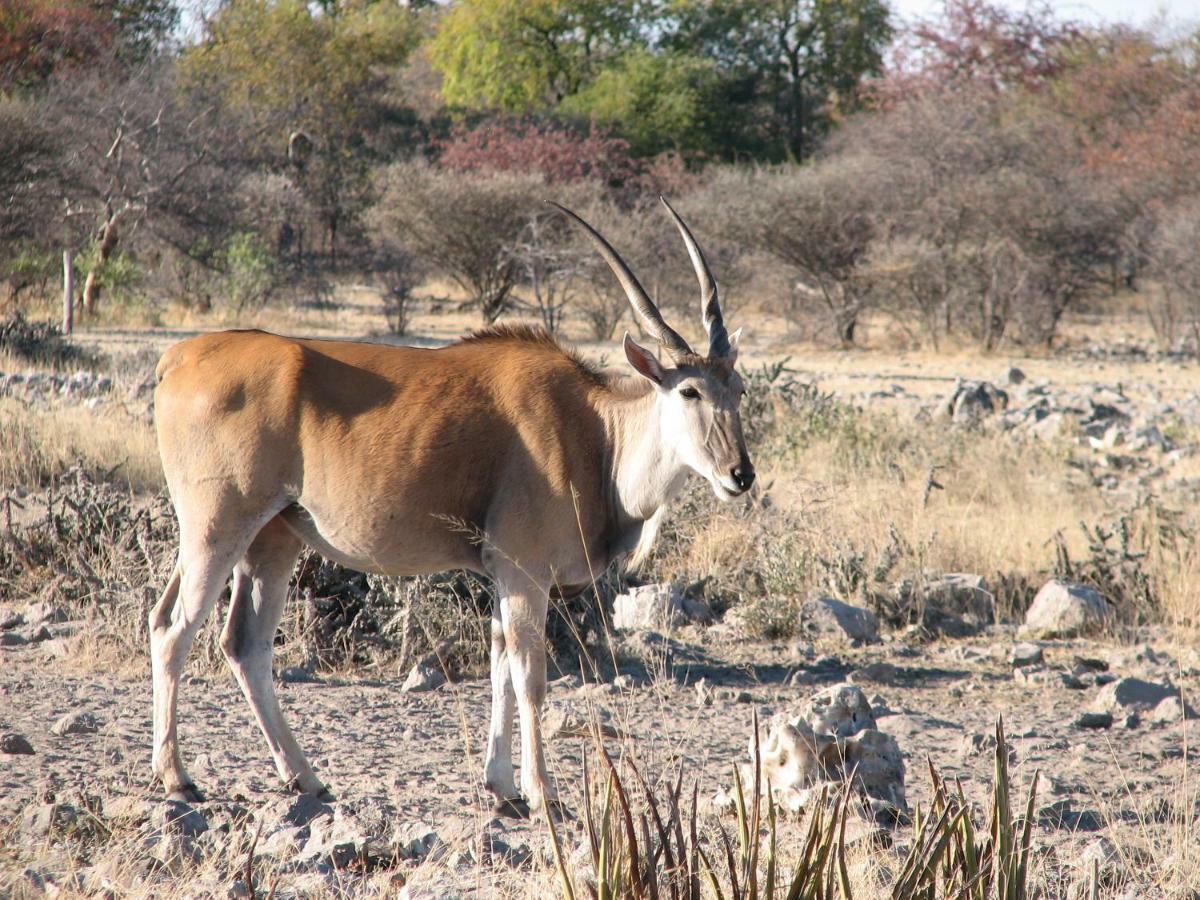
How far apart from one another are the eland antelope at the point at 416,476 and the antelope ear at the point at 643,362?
0.01 meters

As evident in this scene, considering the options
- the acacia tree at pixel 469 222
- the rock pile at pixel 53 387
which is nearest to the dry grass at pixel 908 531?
the rock pile at pixel 53 387

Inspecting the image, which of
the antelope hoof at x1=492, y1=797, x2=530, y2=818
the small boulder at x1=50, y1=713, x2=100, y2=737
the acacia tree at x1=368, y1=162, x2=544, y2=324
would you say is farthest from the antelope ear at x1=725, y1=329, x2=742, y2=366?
the acacia tree at x1=368, y1=162, x2=544, y2=324

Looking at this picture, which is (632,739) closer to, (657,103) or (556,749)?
(556,749)

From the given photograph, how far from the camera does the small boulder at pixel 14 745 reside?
478 centimetres

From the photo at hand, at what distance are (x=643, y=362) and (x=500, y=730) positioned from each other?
4.48 ft

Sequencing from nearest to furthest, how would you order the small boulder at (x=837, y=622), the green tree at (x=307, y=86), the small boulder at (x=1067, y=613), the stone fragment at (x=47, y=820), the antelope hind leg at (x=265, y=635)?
the stone fragment at (x=47, y=820), the antelope hind leg at (x=265, y=635), the small boulder at (x=837, y=622), the small boulder at (x=1067, y=613), the green tree at (x=307, y=86)

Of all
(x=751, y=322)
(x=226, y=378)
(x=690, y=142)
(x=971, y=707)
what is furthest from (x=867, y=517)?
(x=690, y=142)

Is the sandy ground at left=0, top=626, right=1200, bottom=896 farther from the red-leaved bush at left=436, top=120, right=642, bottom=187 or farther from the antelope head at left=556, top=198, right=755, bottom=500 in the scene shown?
the red-leaved bush at left=436, top=120, right=642, bottom=187

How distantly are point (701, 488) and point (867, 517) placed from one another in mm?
1044

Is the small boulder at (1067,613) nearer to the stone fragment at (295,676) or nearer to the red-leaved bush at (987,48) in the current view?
the stone fragment at (295,676)

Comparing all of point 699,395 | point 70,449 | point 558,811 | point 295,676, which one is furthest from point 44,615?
point 699,395

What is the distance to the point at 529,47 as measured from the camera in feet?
125

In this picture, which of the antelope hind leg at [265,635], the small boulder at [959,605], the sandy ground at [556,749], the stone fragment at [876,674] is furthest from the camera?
the small boulder at [959,605]

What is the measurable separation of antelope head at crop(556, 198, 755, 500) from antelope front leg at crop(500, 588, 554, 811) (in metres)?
0.72
